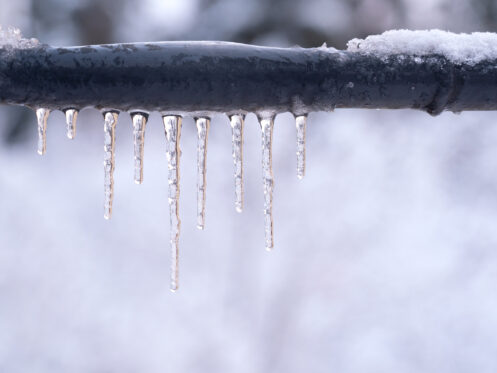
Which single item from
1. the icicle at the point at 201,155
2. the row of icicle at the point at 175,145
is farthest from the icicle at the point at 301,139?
the icicle at the point at 201,155

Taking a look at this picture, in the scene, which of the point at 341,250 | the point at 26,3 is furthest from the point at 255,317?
the point at 26,3

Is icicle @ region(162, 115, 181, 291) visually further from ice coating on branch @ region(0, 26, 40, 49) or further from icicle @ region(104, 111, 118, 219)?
ice coating on branch @ region(0, 26, 40, 49)

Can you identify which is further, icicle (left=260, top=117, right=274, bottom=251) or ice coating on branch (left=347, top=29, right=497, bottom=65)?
icicle (left=260, top=117, right=274, bottom=251)

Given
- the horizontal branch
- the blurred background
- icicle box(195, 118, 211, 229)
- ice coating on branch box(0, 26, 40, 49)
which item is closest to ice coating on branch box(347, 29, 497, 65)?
the horizontal branch

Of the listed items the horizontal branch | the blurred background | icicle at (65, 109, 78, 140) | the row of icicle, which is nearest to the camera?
the horizontal branch

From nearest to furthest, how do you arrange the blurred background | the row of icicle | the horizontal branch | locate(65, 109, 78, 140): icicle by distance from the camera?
the horizontal branch → locate(65, 109, 78, 140): icicle → the row of icicle → the blurred background

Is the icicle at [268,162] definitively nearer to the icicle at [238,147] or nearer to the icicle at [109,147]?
the icicle at [238,147]

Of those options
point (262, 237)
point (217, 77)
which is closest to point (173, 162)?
point (217, 77)
